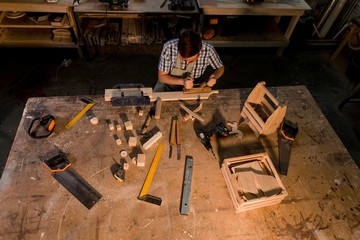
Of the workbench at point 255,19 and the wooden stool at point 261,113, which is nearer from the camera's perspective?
the wooden stool at point 261,113

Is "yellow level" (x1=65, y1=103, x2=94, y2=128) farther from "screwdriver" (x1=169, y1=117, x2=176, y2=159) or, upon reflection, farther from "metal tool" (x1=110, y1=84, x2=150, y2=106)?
"screwdriver" (x1=169, y1=117, x2=176, y2=159)

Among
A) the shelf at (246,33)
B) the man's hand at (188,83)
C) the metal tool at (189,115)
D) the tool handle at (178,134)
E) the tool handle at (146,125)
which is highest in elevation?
the man's hand at (188,83)

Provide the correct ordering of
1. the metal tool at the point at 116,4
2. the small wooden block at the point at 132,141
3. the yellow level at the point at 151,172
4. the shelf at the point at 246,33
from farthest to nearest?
the shelf at the point at 246,33, the metal tool at the point at 116,4, the small wooden block at the point at 132,141, the yellow level at the point at 151,172

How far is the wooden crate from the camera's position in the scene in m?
1.48

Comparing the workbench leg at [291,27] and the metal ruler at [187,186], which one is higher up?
the metal ruler at [187,186]

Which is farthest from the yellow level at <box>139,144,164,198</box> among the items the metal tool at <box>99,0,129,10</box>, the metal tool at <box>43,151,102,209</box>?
the metal tool at <box>99,0,129,10</box>

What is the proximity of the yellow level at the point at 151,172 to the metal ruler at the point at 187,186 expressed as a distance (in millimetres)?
207

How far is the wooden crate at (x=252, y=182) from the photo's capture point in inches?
58.3

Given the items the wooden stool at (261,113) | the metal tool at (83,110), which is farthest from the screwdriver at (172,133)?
the metal tool at (83,110)

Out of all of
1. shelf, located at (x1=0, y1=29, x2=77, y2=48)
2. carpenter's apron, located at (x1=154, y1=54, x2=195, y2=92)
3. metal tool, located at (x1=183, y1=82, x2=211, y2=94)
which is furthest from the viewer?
shelf, located at (x1=0, y1=29, x2=77, y2=48)

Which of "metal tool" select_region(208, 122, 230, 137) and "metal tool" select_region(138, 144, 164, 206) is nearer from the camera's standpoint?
"metal tool" select_region(138, 144, 164, 206)

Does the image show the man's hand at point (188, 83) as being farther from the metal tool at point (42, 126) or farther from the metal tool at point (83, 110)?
the metal tool at point (42, 126)

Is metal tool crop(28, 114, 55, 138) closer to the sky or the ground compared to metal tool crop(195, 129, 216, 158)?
closer to the ground

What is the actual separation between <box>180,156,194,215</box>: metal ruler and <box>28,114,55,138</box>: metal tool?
1.06m
